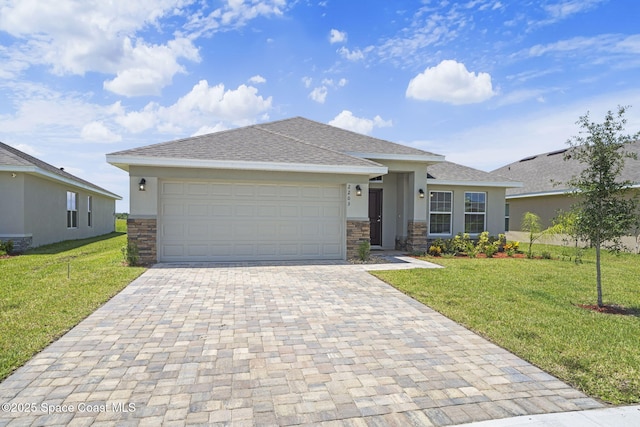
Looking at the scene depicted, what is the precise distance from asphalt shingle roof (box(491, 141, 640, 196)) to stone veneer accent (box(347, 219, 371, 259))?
10.1m

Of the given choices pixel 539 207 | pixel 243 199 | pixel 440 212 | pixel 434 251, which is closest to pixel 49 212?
pixel 243 199

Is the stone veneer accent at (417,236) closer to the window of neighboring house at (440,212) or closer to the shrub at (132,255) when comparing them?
the window of neighboring house at (440,212)

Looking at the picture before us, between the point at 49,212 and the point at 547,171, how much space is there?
24.6m

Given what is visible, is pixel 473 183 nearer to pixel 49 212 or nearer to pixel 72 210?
pixel 49 212

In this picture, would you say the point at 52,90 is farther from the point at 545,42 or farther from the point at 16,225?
the point at 545,42

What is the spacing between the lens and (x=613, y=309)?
19.9 ft

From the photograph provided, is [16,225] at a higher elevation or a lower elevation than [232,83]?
lower

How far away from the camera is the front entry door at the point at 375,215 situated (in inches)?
554

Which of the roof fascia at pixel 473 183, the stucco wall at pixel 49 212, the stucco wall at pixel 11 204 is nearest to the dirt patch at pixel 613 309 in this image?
the roof fascia at pixel 473 183

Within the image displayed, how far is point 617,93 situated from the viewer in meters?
10.7

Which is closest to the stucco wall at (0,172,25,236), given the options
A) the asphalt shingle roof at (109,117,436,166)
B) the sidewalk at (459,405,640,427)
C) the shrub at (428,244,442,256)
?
the asphalt shingle roof at (109,117,436,166)

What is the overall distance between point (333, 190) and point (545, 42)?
743cm

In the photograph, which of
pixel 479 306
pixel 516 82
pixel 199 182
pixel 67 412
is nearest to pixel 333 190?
pixel 199 182

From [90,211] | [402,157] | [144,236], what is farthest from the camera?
[90,211]
